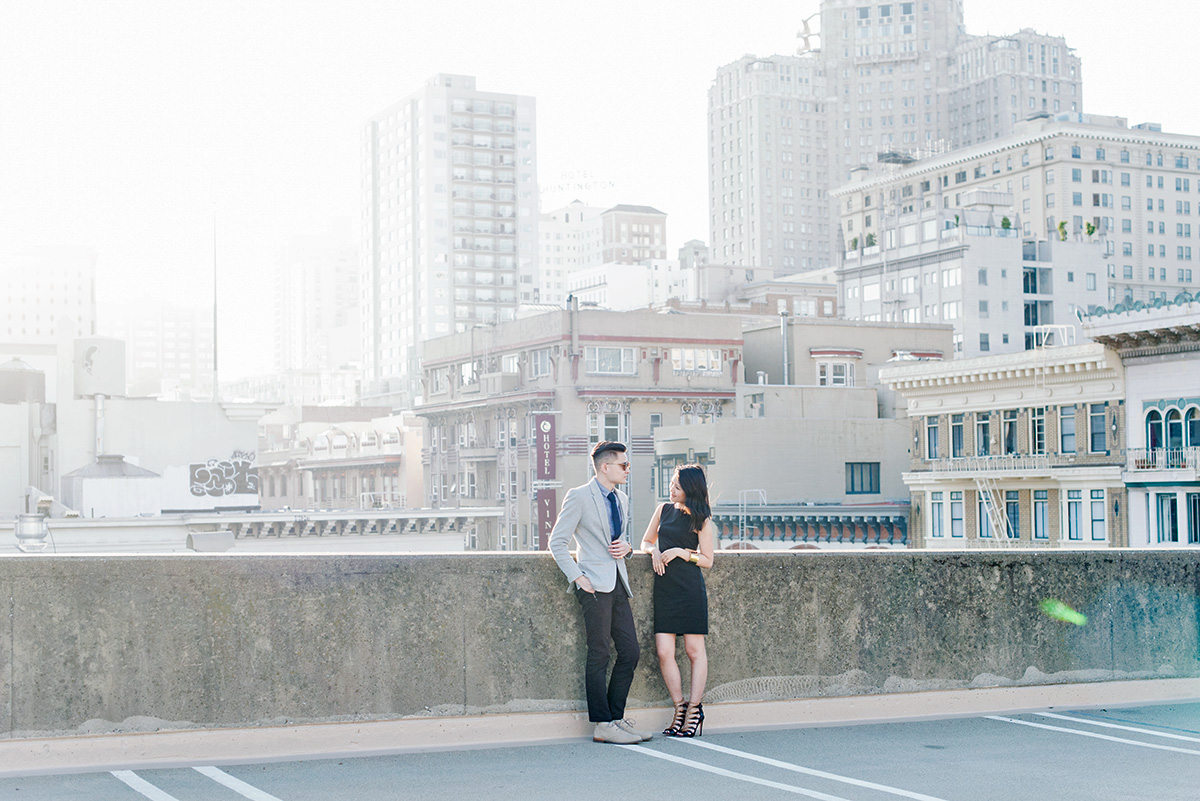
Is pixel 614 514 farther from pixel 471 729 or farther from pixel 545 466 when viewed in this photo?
pixel 545 466

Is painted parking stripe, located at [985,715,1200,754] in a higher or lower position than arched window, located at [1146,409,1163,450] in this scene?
lower

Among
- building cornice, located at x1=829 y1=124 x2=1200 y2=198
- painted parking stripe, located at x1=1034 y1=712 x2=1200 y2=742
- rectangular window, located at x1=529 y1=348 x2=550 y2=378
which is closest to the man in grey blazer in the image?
painted parking stripe, located at x1=1034 y1=712 x2=1200 y2=742

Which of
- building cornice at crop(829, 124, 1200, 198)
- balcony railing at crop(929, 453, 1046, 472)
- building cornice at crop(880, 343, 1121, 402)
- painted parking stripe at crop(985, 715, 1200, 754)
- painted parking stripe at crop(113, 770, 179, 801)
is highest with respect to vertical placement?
building cornice at crop(829, 124, 1200, 198)

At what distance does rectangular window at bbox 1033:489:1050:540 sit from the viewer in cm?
5294

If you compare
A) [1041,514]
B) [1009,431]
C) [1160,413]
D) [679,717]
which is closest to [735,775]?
[679,717]

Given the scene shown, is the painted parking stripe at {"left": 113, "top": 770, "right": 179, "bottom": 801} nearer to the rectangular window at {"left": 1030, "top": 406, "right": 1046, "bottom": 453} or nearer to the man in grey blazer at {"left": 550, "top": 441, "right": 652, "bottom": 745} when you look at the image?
the man in grey blazer at {"left": 550, "top": 441, "right": 652, "bottom": 745}

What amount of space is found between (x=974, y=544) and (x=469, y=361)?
Result: 1731 inches

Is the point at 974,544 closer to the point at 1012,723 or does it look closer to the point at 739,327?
the point at 739,327

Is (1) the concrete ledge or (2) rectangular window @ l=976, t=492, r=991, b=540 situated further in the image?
(2) rectangular window @ l=976, t=492, r=991, b=540

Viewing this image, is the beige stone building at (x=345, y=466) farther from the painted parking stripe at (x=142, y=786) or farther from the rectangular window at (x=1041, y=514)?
the painted parking stripe at (x=142, y=786)

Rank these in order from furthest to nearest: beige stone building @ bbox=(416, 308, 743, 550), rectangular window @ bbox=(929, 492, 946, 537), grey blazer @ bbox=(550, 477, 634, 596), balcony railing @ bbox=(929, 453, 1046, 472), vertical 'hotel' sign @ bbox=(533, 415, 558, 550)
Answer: beige stone building @ bbox=(416, 308, 743, 550)
vertical 'hotel' sign @ bbox=(533, 415, 558, 550)
rectangular window @ bbox=(929, 492, 946, 537)
balcony railing @ bbox=(929, 453, 1046, 472)
grey blazer @ bbox=(550, 477, 634, 596)

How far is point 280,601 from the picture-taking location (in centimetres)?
1008

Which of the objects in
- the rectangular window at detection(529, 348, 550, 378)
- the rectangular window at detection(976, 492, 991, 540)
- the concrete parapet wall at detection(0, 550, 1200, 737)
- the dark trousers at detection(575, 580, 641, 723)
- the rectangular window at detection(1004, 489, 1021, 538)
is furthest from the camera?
the rectangular window at detection(529, 348, 550, 378)

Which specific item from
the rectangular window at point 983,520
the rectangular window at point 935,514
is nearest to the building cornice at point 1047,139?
the rectangular window at point 935,514
